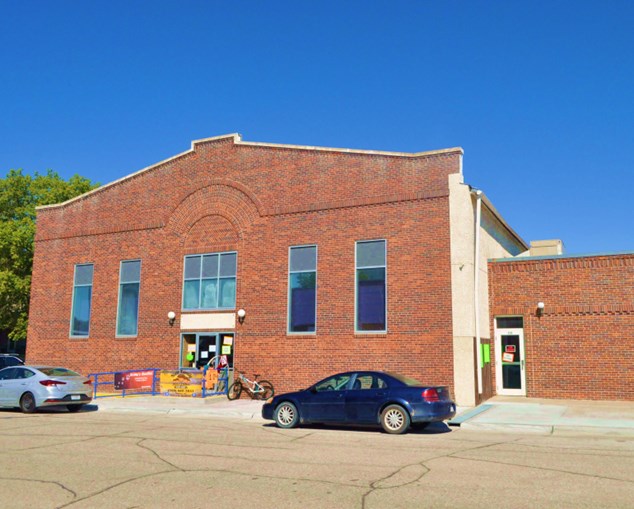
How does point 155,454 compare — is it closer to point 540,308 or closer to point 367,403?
point 367,403

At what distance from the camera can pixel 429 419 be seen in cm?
1309

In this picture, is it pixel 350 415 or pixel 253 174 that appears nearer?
pixel 350 415

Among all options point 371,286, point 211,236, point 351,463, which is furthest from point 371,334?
point 351,463

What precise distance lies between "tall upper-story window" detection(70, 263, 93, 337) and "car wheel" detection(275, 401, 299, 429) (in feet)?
45.0

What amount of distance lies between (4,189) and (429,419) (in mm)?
38297

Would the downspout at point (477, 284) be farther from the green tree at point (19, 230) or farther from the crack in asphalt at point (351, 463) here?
the green tree at point (19, 230)

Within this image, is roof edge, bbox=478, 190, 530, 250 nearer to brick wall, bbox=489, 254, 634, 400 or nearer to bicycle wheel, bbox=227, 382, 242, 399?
brick wall, bbox=489, 254, 634, 400

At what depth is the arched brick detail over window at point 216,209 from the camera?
22859 mm

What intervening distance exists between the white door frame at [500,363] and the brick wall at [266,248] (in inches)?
134

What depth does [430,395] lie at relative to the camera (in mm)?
13344

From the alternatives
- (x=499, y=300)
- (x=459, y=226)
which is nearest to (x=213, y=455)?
(x=459, y=226)

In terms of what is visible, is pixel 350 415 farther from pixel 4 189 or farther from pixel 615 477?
pixel 4 189

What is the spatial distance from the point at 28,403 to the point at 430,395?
12.0m

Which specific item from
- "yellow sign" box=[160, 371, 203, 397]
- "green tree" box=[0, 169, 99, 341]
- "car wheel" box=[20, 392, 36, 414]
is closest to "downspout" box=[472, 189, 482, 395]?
"yellow sign" box=[160, 371, 203, 397]
